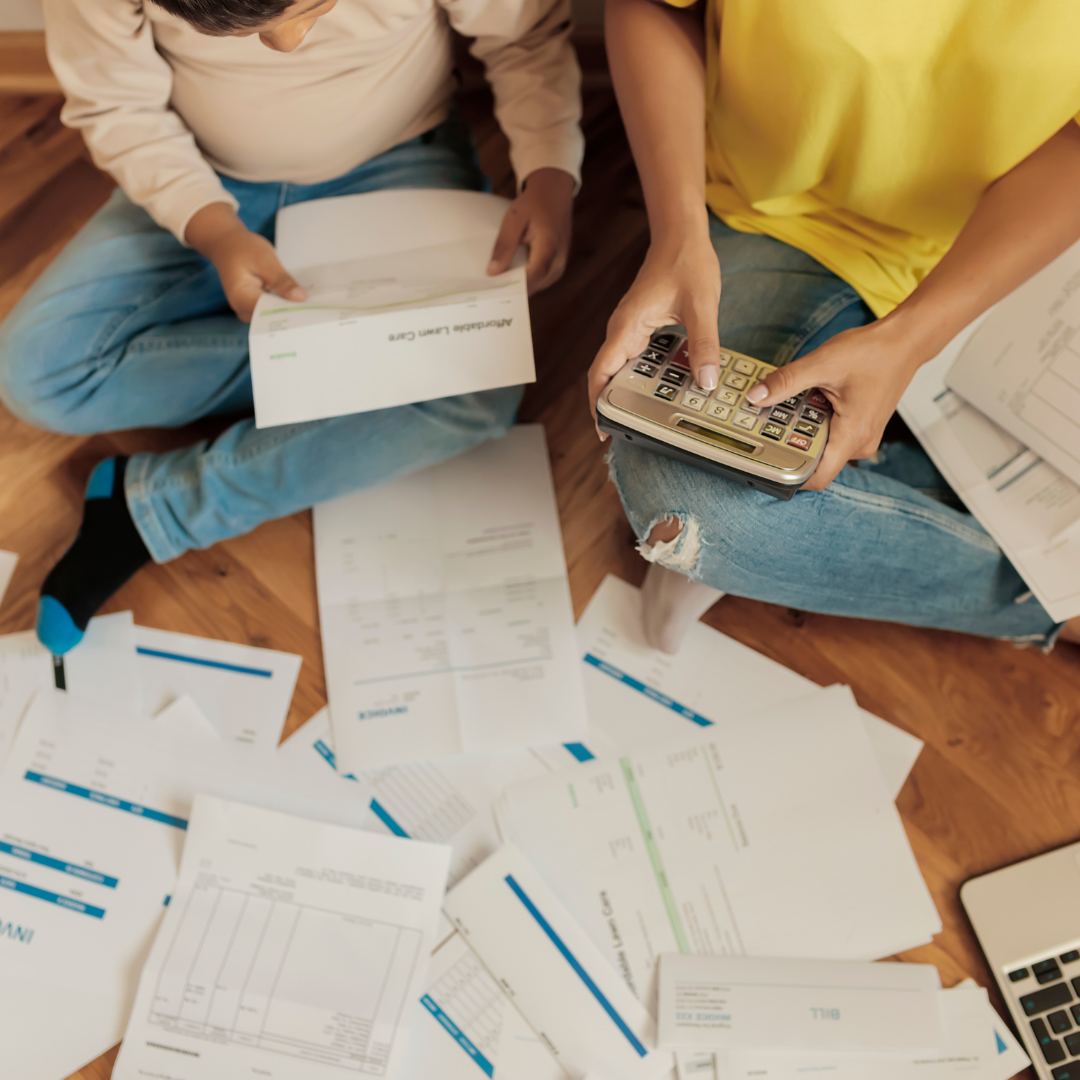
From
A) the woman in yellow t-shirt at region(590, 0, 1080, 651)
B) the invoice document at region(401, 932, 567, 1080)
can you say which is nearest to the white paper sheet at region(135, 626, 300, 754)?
the invoice document at region(401, 932, 567, 1080)

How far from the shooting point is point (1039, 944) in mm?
673

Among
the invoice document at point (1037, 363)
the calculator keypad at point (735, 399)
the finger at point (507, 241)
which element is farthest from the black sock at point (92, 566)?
the invoice document at point (1037, 363)

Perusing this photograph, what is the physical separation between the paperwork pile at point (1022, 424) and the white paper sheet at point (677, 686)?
0.67 ft

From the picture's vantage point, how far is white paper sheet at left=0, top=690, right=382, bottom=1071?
2.26 ft

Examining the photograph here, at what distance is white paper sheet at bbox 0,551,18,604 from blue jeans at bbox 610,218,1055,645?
0.62 metres

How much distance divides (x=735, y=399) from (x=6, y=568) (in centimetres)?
73

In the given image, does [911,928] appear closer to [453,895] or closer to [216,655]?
[453,895]

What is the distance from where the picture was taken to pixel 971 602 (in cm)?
70

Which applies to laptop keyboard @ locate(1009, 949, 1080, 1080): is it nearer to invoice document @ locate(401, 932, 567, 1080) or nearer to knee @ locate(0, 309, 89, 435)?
invoice document @ locate(401, 932, 567, 1080)

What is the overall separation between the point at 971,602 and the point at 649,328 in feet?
1.21

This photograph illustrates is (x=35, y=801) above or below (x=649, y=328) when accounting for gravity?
below

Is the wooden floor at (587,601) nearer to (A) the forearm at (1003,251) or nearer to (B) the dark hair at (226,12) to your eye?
(A) the forearm at (1003,251)

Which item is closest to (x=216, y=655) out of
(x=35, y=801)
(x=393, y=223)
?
(x=35, y=801)

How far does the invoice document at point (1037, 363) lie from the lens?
0.65 metres
